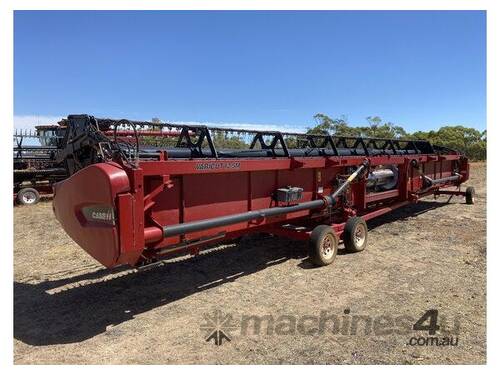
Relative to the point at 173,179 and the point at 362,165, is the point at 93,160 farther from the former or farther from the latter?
the point at 362,165

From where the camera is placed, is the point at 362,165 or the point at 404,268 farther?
the point at 362,165

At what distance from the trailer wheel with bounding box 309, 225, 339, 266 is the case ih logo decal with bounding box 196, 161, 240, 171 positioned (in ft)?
5.95

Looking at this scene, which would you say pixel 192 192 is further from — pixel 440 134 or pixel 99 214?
pixel 440 134

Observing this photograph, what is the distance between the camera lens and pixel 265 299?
5285 mm

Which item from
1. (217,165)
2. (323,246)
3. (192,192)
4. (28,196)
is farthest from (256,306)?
(28,196)

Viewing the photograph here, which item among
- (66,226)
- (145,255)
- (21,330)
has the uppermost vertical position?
(66,226)

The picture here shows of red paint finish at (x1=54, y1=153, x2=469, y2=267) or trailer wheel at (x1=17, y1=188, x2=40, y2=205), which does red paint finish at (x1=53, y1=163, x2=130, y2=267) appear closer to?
red paint finish at (x1=54, y1=153, x2=469, y2=267)

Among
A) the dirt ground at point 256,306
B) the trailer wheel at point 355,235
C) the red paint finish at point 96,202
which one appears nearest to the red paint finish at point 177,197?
the red paint finish at point 96,202

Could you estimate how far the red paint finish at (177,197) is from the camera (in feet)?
14.0

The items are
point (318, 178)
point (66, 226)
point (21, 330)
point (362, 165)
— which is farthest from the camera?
point (362, 165)

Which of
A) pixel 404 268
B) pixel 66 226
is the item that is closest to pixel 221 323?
pixel 66 226

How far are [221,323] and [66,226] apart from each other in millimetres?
2071

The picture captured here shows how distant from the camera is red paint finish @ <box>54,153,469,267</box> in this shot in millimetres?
4270

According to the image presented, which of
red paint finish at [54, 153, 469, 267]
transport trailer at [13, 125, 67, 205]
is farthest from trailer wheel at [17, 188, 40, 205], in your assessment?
red paint finish at [54, 153, 469, 267]
